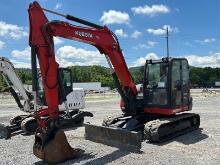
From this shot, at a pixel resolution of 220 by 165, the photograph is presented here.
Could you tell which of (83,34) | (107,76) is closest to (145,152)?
(83,34)

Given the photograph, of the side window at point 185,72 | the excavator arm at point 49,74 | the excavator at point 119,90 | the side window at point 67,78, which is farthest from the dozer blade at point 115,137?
the side window at point 67,78

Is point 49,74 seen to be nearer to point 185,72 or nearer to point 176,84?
point 176,84

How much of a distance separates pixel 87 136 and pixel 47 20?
4.08 m

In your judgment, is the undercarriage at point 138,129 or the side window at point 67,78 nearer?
the undercarriage at point 138,129

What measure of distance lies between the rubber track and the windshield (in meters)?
1.23

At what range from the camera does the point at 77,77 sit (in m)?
118

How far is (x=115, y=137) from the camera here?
34.9 feet

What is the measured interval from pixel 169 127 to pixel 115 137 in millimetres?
2290

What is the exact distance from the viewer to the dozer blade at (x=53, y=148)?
901 centimetres

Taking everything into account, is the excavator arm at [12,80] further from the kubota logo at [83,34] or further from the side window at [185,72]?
the side window at [185,72]

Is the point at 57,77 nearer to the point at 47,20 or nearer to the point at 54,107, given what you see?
the point at 54,107

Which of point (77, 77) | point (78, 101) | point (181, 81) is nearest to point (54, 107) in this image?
point (181, 81)

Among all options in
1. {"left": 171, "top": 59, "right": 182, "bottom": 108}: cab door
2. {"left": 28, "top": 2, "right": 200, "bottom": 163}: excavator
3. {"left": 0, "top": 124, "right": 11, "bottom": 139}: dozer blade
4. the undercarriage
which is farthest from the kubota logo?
{"left": 0, "top": 124, "right": 11, "bottom": 139}: dozer blade

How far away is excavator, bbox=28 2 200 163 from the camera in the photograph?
9.35 metres
